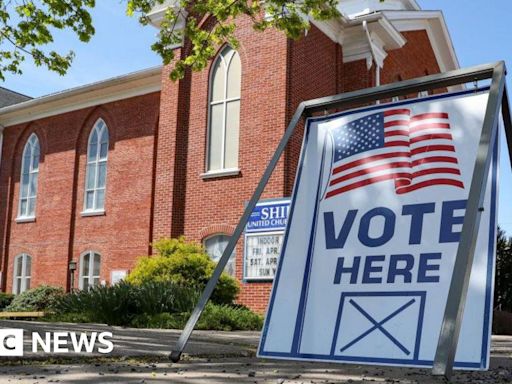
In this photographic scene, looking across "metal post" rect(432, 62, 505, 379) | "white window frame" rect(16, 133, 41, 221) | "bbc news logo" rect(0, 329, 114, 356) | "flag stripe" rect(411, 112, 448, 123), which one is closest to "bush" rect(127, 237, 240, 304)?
"bbc news logo" rect(0, 329, 114, 356)

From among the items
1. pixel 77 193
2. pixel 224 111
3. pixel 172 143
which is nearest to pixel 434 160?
pixel 224 111

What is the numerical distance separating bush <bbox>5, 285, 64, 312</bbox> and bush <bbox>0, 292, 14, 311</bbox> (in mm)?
784

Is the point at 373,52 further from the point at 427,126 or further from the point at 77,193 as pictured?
the point at 427,126

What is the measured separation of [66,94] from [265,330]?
20837mm

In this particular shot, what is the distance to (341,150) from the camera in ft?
14.8

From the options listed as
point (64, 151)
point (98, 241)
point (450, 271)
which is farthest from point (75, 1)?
point (64, 151)

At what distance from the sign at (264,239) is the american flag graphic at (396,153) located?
1072cm

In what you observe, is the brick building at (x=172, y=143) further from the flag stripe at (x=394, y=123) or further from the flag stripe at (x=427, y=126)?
the flag stripe at (x=427, y=126)

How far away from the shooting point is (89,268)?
73.0ft

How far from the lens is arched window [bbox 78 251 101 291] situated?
22.0 m

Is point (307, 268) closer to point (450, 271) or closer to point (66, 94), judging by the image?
point (450, 271)

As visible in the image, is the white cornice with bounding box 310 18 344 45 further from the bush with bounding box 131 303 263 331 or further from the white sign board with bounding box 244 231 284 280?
the bush with bounding box 131 303 263 331

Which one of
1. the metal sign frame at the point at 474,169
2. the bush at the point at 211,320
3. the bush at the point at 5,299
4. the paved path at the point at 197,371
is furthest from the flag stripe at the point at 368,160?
the bush at the point at 5,299

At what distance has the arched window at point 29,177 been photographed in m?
25.4
